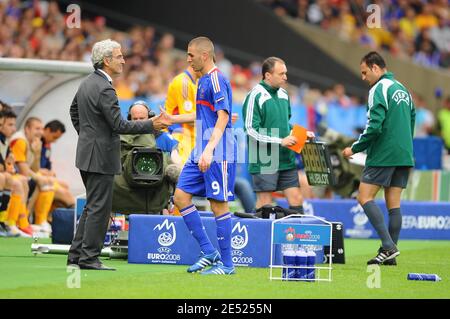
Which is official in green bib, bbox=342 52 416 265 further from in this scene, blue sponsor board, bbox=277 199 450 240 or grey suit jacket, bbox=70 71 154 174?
blue sponsor board, bbox=277 199 450 240

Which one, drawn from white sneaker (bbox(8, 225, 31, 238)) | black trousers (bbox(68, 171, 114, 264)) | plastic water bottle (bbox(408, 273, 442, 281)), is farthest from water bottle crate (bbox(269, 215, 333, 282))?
white sneaker (bbox(8, 225, 31, 238))

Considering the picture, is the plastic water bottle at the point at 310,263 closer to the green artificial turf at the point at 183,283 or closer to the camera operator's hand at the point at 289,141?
the green artificial turf at the point at 183,283

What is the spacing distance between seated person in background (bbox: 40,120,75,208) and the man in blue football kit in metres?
5.42

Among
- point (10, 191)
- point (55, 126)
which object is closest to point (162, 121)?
point (10, 191)

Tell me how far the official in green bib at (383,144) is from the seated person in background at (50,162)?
4.96 meters

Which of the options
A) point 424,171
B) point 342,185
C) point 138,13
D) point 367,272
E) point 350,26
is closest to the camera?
point 367,272

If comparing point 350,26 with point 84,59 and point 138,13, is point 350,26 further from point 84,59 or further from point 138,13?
point 84,59

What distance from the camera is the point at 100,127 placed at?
1126 centimetres

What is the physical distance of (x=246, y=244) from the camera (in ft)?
40.3

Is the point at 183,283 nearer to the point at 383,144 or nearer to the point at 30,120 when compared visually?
the point at 383,144

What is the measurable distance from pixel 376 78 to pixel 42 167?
18.3 feet

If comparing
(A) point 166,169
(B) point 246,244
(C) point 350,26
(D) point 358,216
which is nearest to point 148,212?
(A) point 166,169

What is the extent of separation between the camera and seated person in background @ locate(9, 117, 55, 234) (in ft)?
52.8

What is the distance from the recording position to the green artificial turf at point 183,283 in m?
9.53
